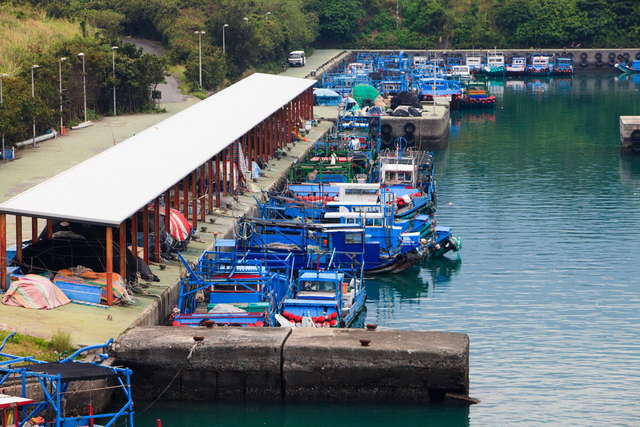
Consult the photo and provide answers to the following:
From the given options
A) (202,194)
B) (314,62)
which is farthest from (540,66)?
(202,194)

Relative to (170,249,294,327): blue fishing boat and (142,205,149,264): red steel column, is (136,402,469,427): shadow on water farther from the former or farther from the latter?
(142,205,149,264): red steel column

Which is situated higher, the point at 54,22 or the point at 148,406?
the point at 54,22

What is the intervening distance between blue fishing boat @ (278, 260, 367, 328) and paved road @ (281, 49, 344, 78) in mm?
66577

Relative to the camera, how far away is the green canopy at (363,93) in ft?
323

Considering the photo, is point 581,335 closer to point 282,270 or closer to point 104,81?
point 282,270

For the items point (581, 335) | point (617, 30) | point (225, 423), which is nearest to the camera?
point (225, 423)

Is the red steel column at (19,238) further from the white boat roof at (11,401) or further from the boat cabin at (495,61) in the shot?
the boat cabin at (495,61)

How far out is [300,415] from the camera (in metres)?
35.5

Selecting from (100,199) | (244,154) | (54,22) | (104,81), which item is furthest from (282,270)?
(54,22)

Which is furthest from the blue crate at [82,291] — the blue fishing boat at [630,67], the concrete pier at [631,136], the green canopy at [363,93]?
the blue fishing boat at [630,67]

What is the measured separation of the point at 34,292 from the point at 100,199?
166 inches

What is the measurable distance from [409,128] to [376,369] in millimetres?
54934

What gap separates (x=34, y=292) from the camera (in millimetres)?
37469

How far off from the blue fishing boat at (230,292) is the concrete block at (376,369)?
3575 millimetres
